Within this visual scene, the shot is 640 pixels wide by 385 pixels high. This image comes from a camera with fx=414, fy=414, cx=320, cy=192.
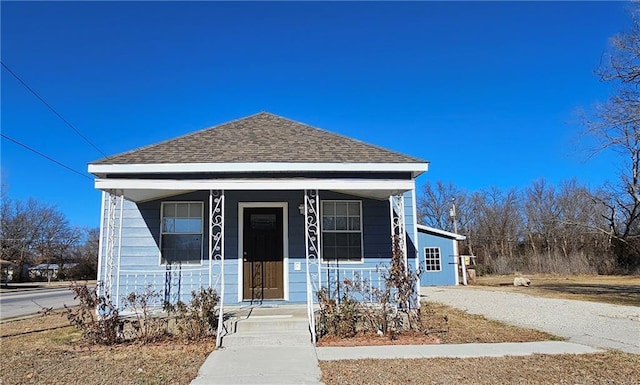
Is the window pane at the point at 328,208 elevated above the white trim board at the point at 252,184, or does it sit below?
below

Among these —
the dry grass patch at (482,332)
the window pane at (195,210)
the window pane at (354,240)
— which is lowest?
the dry grass patch at (482,332)

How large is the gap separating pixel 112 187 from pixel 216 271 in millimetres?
2663

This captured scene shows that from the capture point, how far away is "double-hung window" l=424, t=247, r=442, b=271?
2375 centimetres

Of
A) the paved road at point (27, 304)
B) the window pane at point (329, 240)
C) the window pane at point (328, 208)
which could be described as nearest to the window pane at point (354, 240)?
the window pane at point (329, 240)

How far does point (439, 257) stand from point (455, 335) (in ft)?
56.5

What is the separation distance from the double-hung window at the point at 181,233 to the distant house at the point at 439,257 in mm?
16943

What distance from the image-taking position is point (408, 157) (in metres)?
8.61

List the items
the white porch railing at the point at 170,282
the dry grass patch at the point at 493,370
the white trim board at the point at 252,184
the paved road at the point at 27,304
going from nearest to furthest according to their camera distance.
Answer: the dry grass patch at the point at 493,370, the white trim board at the point at 252,184, the white porch railing at the point at 170,282, the paved road at the point at 27,304

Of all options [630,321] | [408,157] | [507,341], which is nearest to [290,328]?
[507,341]

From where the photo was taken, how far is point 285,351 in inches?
239

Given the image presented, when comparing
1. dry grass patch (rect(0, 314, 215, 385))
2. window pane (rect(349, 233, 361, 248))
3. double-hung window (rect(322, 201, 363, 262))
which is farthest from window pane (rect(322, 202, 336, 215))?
dry grass patch (rect(0, 314, 215, 385))

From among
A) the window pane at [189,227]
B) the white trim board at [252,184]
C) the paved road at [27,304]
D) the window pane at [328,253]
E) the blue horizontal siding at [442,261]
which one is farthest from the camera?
the blue horizontal siding at [442,261]

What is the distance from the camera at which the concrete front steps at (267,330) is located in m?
6.51

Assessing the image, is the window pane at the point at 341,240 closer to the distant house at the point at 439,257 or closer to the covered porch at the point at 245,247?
the covered porch at the point at 245,247
